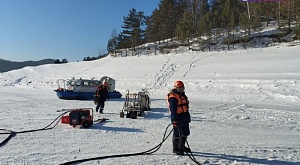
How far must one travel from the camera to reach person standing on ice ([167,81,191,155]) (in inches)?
234

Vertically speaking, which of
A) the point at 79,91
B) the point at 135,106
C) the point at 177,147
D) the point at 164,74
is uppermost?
the point at 164,74

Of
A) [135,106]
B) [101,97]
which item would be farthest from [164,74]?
[135,106]

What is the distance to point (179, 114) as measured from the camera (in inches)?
235

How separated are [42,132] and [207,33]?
40.0 meters

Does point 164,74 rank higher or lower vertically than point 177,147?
higher

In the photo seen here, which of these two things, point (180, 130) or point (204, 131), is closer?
point (180, 130)

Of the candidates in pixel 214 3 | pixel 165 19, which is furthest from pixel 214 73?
pixel 214 3

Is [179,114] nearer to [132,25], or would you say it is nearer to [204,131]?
[204,131]

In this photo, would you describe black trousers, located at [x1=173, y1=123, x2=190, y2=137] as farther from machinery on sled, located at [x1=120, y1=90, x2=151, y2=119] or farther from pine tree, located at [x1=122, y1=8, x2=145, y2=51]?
pine tree, located at [x1=122, y1=8, x2=145, y2=51]

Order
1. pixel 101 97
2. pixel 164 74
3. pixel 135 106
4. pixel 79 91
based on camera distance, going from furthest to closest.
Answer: pixel 164 74
pixel 79 91
pixel 101 97
pixel 135 106

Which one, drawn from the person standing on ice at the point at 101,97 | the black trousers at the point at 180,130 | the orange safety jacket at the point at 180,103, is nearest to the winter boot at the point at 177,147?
the black trousers at the point at 180,130

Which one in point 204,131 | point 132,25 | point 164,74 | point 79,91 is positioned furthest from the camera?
point 132,25

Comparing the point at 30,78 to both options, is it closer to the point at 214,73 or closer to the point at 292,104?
the point at 214,73

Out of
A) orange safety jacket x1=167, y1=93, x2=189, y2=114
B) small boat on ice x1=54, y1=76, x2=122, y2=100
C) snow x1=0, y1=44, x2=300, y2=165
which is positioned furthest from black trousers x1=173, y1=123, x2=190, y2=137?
small boat on ice x1=54, y1=76, x2=122, y2=100
